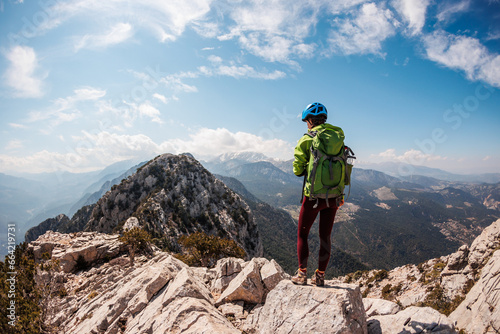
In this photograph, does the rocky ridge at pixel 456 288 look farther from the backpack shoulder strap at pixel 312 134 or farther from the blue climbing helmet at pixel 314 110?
the blue climbing helmet at pixel 314 110

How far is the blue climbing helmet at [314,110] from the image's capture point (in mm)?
7016

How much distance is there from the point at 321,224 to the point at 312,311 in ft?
7.93

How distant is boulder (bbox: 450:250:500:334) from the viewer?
8.88m

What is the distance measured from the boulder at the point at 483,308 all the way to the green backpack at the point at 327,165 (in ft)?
31.4

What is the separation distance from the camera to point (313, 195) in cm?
607

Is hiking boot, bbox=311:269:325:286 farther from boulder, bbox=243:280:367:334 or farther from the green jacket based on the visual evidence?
the green jacket

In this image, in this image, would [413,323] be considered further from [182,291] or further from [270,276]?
[182,291]

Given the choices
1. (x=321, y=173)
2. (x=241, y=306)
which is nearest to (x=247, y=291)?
(x=241, y=306)

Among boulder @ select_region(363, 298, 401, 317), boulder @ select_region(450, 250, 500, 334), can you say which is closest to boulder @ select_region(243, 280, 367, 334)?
boulder @ select_region(363, 298, 401, 317)

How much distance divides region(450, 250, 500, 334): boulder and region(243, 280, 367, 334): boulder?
7194 mm

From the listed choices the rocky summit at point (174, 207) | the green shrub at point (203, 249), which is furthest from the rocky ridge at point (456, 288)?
the rocky summit at point (174, 207)

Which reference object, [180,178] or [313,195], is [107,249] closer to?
[313,195]

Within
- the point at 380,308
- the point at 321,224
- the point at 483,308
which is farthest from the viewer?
the point at 483,308

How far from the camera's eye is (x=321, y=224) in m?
6.77
